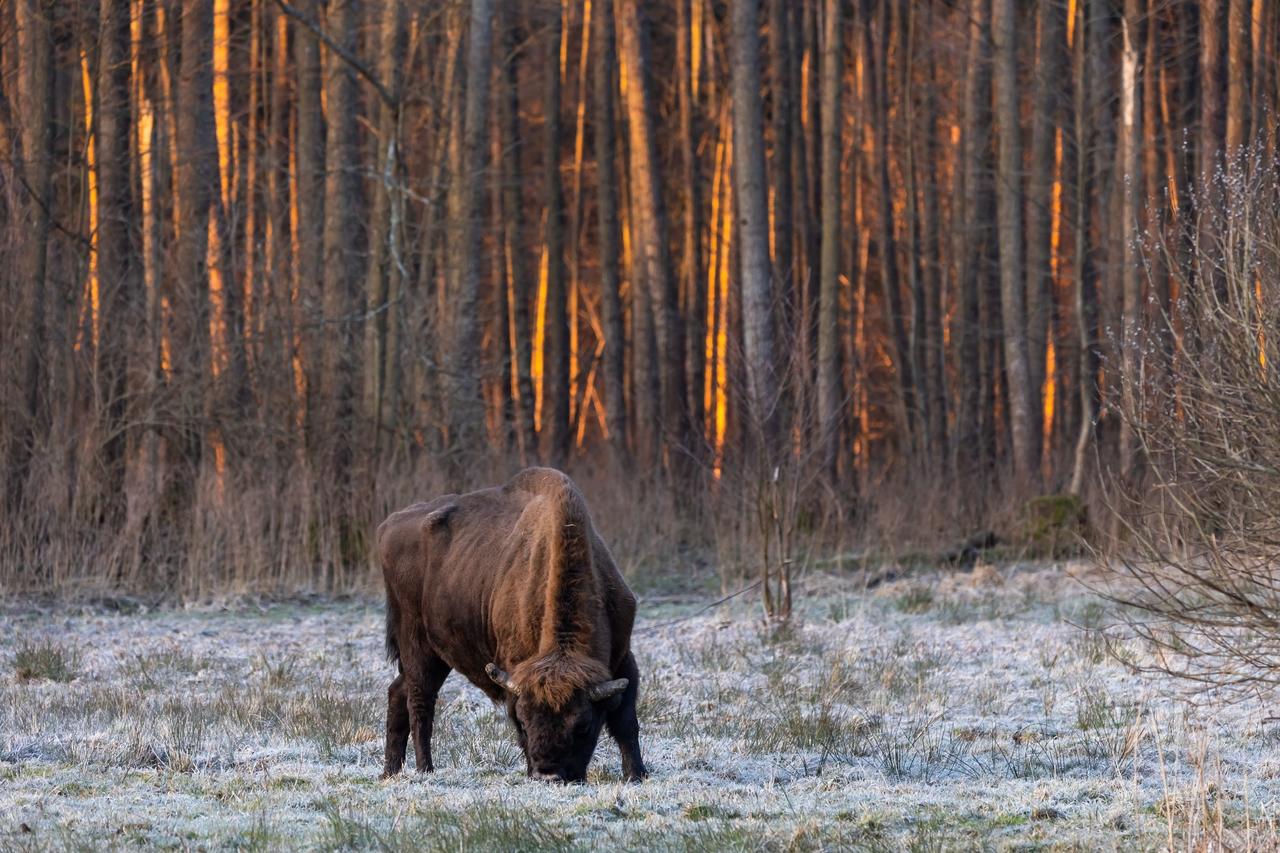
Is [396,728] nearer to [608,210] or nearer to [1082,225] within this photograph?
[1082,225]

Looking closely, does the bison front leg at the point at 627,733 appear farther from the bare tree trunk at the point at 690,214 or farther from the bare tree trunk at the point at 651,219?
the bare tree trunk at the point at 690,214

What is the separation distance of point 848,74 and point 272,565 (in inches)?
1031

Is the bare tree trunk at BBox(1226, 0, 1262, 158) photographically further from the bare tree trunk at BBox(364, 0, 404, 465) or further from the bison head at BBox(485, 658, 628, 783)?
the bison head at BBox(485, 658, 628, 783)

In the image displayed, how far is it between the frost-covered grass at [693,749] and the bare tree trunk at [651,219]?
11651mm

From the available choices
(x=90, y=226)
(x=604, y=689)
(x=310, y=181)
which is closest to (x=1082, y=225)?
(x=310, y=181)

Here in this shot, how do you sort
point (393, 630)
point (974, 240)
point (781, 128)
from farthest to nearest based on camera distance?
point (974, 240) → point (781, 128) → point (393, 630)

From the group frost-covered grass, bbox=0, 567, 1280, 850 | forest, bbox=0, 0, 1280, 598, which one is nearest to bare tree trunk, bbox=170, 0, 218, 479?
forest, bbox=0, 0, 1280, 598

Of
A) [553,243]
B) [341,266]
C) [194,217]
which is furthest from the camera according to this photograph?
[553,243]

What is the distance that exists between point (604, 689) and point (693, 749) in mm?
1340

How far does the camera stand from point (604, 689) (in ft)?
24.1

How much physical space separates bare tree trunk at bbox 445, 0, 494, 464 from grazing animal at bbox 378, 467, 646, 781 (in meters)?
11.1

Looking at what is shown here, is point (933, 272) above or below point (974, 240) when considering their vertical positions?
below

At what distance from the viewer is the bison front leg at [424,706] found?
26.8ft

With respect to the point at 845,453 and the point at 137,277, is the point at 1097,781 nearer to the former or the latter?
the point at 137,277
